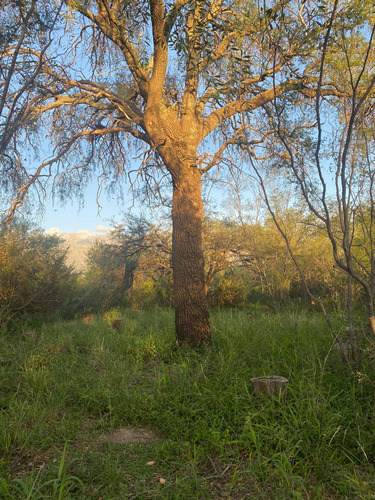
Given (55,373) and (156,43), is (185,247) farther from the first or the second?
(156,43)

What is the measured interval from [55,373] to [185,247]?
2560mm

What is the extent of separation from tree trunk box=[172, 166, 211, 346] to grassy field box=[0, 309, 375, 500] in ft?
2.21

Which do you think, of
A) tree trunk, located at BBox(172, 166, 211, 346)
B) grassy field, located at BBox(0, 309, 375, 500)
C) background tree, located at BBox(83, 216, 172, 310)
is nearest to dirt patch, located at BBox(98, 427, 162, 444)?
grassy field, located at BBox(0, 309, 375, 500)

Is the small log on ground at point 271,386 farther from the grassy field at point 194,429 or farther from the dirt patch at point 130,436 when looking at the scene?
the dirt patch at point 130,436

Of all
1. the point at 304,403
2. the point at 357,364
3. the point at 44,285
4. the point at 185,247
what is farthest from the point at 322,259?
the point at 44,285

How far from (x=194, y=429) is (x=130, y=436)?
1.95ft

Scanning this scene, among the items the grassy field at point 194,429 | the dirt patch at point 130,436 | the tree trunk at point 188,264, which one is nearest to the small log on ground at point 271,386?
the grassy field at point 194,429

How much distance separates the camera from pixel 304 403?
306 cm

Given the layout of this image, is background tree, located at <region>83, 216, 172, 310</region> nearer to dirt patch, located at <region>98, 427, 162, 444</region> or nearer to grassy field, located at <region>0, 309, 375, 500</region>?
grassy field, located at <region>0, 309, 375, 500</region>

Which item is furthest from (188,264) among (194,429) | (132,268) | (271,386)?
(132,268)

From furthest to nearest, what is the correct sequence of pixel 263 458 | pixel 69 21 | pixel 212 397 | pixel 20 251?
pixel 20 251
pixel 69 21
pixel 212 397
pixel 263 458

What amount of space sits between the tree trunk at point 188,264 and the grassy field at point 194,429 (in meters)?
0.67

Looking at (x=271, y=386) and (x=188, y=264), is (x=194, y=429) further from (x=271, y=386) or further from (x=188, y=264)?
(x=188, y=264)

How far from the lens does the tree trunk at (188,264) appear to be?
5246mm
